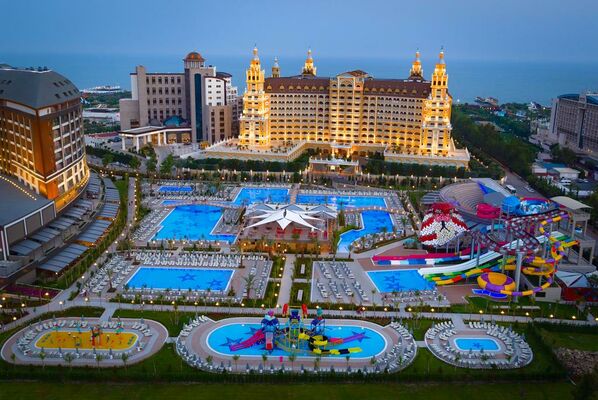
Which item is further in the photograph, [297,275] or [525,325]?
[297,275]

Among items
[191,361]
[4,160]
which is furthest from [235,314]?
[4,160]

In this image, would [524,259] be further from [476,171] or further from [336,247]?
[476,171]

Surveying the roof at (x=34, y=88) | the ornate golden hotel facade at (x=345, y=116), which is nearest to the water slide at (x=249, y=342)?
the roof at (x=34, y=88)

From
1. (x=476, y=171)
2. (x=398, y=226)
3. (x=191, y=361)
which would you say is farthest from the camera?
(x=476, y=171)

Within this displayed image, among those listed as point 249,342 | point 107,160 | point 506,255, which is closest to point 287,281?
point 249,342

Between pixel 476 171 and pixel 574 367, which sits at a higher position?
pixel 476 171

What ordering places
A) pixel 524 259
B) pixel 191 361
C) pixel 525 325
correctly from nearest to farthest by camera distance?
pixel 191 361 < pixel 525 325 < pixel 524 259

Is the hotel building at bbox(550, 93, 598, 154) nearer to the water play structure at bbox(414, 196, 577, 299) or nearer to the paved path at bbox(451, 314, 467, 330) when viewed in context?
the water play structure at bbox(414, 196, 577, 299)
